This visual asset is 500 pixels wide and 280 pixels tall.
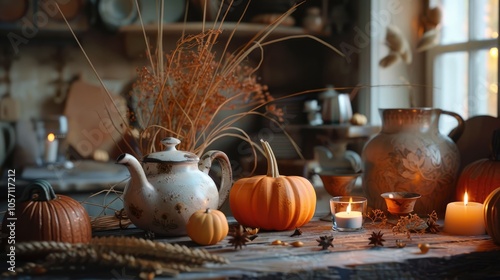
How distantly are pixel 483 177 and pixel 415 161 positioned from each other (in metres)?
0.15

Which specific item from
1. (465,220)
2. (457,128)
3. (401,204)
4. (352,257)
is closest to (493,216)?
(465,220)

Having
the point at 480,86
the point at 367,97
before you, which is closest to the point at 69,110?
the point at 367,97

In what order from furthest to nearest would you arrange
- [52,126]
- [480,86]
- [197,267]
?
[52,126]
[480,86]
[197,267]

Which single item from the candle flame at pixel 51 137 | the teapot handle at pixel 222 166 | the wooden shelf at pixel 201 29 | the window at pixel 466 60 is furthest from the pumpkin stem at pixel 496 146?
the candle flame at pixel 51 137

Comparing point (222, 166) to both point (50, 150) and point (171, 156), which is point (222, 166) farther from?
point (50, 150)

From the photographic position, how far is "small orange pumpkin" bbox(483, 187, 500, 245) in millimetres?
1156

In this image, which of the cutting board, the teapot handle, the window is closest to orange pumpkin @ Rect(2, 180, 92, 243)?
the teapot handle

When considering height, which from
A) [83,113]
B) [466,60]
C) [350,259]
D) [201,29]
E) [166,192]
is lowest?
[350,259]

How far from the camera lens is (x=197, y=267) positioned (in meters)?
1.01

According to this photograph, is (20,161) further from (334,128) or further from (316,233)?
(316,233)

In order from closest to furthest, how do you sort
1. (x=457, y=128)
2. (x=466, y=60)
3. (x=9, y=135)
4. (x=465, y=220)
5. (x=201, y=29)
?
1. (x=465, y=220)
2. (x=457, y=128)
3. (x=466, y=60)
4. (x=201, y=29)
5. (x=9, y=135)

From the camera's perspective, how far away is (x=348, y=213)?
1.28 metres

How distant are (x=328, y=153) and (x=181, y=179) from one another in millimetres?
2015

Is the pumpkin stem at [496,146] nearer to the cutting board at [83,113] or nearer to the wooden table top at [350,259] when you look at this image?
the wooden table top at [350,259]
